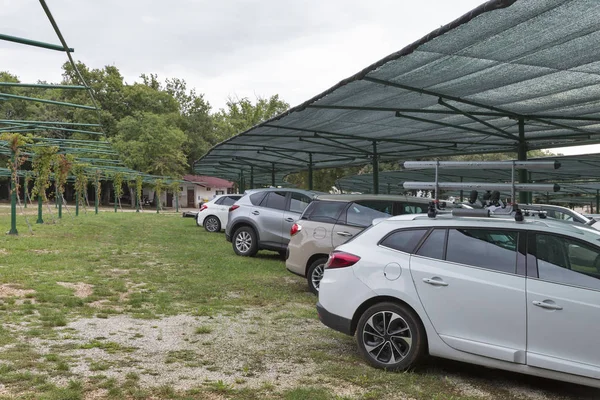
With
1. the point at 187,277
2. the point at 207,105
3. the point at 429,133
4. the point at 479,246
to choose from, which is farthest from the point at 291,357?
the point at 207,105

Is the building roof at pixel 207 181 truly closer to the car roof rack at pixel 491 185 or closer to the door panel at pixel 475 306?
the car roof rack at pixel 491 185

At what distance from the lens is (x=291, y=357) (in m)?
5.36

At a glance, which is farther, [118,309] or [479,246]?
[118,309]

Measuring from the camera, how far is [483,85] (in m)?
7.82

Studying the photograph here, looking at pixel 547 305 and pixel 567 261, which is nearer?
pixel 547 305

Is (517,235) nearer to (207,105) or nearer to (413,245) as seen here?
(413,245)

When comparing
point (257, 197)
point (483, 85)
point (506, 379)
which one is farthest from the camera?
point (257, 197)

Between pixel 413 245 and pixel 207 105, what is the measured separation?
68.7 metres

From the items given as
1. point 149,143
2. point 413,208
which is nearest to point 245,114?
point 149,143

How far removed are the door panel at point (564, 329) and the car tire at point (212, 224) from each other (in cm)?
1729

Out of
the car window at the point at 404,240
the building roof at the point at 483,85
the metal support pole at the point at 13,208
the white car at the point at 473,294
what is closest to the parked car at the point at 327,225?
the building roof at the point at 483,85

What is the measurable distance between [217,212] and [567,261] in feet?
55.8

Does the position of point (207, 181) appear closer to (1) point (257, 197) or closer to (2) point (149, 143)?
(2) point (149, 143)

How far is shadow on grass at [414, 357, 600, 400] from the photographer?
4.59 metres
